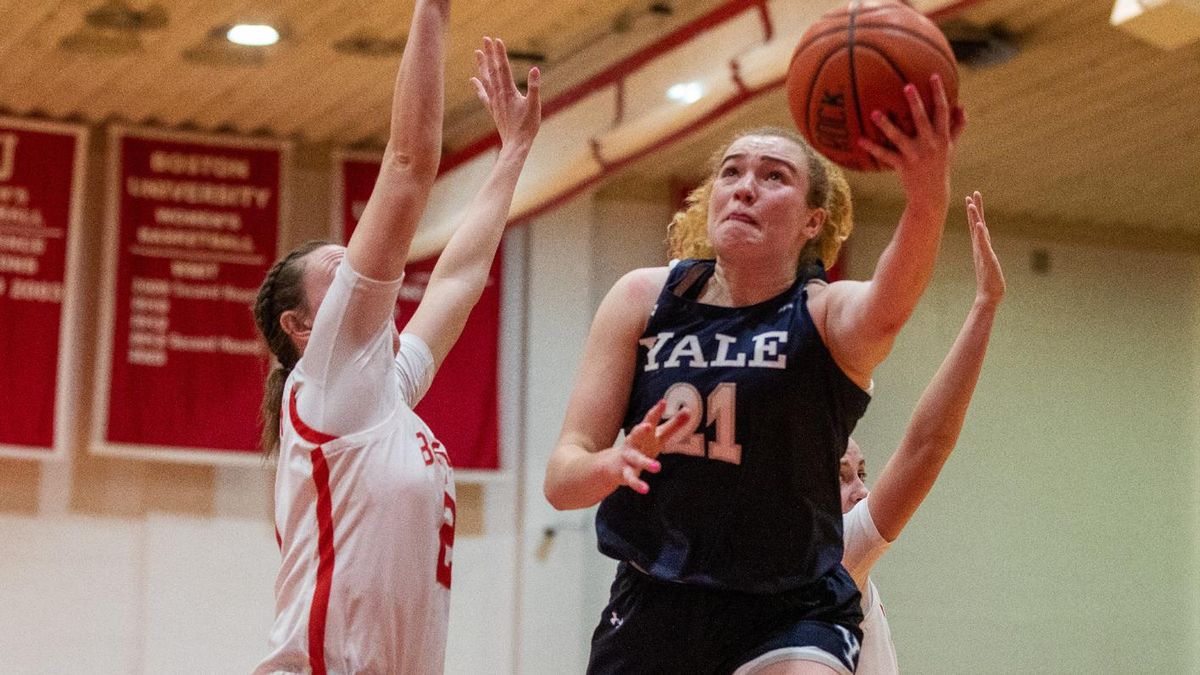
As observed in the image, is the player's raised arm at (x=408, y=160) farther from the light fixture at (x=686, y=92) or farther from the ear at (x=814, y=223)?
the light fixture at (x=686, y=92)

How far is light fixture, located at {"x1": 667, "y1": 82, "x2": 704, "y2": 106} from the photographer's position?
7308 millimetres

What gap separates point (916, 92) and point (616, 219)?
7.76m

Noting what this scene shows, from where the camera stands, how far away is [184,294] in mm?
9461

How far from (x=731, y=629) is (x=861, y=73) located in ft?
3.57

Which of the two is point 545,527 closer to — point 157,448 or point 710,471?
point 157,448

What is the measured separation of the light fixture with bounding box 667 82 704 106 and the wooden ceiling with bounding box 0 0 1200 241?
21 cm

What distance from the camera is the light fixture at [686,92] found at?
731 centimetres

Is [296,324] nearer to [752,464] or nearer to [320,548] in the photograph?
[320,548]

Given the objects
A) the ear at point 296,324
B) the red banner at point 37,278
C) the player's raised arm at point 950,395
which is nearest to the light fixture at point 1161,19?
the player's raised arm at point 950,395

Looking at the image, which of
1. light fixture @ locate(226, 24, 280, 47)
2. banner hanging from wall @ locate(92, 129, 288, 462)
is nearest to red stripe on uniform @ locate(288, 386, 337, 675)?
light fixture @ locate(226, 24, 280, 47)

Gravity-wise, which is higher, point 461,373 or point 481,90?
point 481,90

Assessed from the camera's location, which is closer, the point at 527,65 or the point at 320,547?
the point at 320,547

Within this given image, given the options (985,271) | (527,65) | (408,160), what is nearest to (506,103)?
(408,160)

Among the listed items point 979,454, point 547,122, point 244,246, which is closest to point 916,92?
point 547,122
